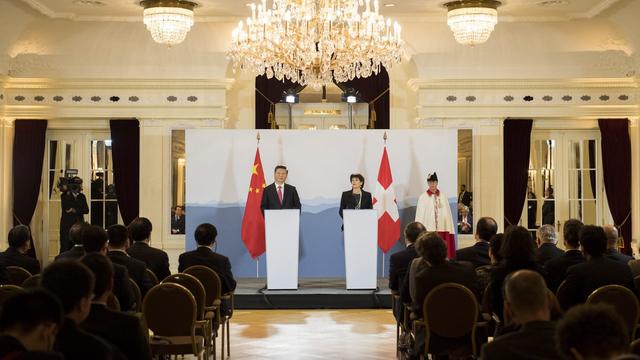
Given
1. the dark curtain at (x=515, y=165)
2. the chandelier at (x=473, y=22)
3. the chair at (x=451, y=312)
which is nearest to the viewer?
the chair at (x=451, y=312)

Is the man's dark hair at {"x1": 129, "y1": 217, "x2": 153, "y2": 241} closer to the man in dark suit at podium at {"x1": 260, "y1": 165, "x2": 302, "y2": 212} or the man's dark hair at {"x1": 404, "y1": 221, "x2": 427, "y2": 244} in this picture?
the man's dark hair at {"x1": 404, "y1": 221, "x2": 427, "y2": 244}

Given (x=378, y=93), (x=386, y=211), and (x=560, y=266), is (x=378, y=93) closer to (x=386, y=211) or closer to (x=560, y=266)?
(x=386, y=211)

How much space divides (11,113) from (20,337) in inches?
478

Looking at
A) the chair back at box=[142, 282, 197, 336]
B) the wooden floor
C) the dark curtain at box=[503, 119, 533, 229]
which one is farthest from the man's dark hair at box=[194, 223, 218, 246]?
the dark curtain at box=[503, 119, 533, 229]

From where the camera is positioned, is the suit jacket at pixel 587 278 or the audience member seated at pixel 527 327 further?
the suit jacket at pixel 587 278

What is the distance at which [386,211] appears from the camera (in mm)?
12617

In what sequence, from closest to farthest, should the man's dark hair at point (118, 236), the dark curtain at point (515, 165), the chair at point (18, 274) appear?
the man's dark hair at point (118, 236) < the chair at point (18, 274) < the dark curtain at point (515, 165)

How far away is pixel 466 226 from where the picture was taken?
47.2 ft

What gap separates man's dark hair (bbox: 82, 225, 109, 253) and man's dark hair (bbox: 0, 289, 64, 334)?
3.23 metres

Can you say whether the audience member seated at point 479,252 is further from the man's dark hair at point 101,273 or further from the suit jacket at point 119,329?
the man's dark hair at point 101,273

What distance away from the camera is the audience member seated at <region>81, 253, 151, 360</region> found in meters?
4.27

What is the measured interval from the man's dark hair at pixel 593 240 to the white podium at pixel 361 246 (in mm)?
5691

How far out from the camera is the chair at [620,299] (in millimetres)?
5840

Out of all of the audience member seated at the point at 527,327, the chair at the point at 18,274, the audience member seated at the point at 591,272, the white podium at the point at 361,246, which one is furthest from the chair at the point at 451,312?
the white podium at the point at 361,246
